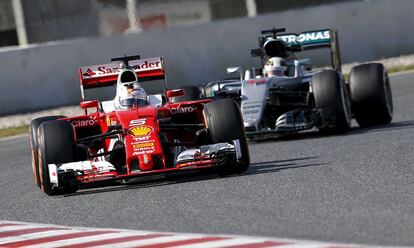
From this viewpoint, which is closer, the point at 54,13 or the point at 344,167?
the point at 344,167

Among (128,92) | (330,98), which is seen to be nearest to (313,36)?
(330,98)

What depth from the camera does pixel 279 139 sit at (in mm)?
17594

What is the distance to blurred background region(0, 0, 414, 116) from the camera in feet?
87.1

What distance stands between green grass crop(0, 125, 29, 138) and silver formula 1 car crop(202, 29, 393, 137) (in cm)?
646

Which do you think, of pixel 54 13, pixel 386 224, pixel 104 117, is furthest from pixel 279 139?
pixel 54 13

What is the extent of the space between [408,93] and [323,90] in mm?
6676

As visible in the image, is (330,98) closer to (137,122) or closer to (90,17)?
(137,122)

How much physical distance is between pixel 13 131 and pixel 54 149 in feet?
39.9

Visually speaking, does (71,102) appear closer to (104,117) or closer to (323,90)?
(323,90)

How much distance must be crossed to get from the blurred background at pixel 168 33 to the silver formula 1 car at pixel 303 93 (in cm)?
800

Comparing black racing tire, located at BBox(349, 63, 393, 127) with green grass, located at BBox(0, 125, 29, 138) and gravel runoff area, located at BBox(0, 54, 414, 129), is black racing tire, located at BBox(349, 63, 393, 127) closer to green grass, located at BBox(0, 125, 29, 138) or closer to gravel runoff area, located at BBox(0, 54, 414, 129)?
green grass, located at BBox(0, 125, 29, 138)

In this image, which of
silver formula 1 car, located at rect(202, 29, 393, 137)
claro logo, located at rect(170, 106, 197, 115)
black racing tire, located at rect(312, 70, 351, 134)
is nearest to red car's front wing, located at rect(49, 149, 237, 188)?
claro logo, located at rect(170, 106, 197, 115)

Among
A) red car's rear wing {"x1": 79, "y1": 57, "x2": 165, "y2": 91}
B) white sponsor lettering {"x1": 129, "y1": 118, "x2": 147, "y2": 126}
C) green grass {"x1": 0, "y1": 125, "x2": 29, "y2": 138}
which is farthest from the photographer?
green grass {"x1": 0, "y1": 125, "x2": 29, "y2": 138}

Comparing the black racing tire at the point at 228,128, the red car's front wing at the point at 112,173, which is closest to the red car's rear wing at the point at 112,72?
the black racing tire at the point at 228,128
